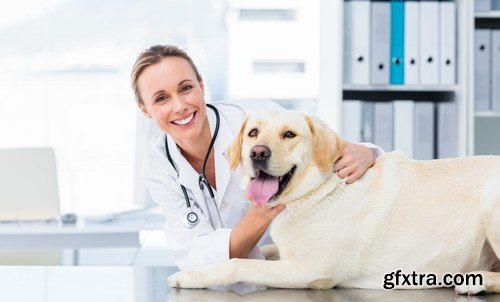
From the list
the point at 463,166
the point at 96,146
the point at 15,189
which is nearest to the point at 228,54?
the point at 96,146

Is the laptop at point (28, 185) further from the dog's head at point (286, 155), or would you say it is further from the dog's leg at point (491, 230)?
the dog's leg at point (491, 230)

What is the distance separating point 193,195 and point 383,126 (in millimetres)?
1742

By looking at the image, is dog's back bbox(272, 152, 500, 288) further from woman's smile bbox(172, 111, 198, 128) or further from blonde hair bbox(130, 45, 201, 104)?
blonde hair bbox(130, 45, 201, 104)

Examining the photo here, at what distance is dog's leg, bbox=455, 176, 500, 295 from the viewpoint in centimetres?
127

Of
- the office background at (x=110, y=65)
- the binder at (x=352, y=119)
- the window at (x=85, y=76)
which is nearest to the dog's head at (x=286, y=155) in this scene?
the binder at (x=352, y=119)

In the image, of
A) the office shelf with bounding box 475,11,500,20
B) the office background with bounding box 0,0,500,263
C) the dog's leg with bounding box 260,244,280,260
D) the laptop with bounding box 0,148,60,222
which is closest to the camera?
the dog's leg with bounding box 260,244,280,260

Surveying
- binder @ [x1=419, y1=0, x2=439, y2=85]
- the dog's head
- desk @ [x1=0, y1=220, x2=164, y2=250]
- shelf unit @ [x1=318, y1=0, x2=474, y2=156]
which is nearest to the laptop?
desk @ [x1=0, y1=220, x2=164, y2=250]

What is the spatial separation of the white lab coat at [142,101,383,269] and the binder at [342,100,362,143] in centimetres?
142

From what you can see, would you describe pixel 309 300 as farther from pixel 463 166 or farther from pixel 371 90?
pixel 371 90

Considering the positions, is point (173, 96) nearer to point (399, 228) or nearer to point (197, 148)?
point (197, 148)

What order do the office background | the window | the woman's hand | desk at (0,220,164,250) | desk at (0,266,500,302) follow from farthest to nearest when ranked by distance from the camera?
the window → the office background → desk at (0,220,164,250) → the woman's hand → desk at (0,266,500,302)

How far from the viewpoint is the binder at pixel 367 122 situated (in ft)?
10.8

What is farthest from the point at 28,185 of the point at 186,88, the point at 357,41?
the point at 186,88

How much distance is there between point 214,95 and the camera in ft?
15.3
